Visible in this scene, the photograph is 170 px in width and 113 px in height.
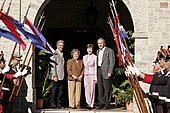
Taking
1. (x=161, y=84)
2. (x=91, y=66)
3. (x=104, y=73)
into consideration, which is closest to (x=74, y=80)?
(x=91, y=66)

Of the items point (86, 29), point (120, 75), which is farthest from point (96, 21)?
point (120, 75)

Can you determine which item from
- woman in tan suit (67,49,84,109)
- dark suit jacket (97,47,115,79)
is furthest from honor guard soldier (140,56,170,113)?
woman in tan suit (67,49,84,109)

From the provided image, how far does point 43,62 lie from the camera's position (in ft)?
40.2

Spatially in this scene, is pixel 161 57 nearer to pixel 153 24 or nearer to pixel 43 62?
pixel 153 24

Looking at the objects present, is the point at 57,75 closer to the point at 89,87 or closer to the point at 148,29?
the point at 89,87

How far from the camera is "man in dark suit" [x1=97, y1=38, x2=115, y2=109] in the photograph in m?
11.8

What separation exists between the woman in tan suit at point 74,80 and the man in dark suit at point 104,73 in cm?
45

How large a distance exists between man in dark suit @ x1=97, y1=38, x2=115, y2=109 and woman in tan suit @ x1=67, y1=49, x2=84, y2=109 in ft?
1.47

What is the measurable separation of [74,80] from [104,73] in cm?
70

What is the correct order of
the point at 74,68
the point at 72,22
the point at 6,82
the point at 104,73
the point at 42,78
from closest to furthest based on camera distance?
the point at 6,82, the point at 104,73, the point at 74,68, the point at 42,78, the point at 72,22

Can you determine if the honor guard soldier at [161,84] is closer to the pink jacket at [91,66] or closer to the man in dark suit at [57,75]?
the pink jacket at [91,66]

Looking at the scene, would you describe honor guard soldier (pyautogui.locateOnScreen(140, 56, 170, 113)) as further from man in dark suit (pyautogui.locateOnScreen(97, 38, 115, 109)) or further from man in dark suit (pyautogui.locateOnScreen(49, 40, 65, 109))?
man in dark suit (pyautogui.locateOnScreen(49, 40, 65, 109))

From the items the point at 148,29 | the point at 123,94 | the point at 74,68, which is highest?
the point at 148,29

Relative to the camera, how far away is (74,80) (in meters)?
11.8
